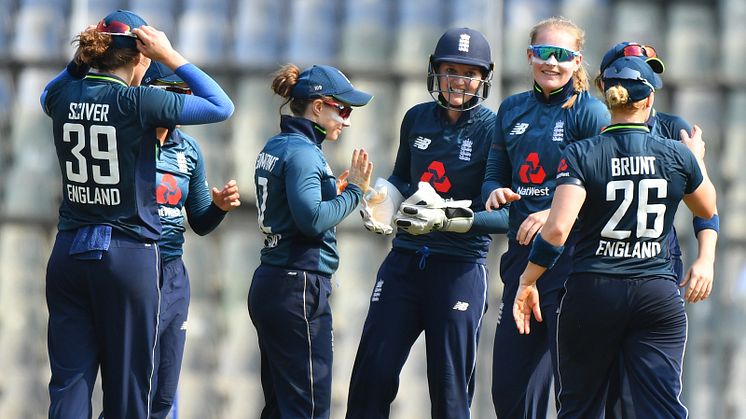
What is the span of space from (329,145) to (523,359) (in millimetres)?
3382

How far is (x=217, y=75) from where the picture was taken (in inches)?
348

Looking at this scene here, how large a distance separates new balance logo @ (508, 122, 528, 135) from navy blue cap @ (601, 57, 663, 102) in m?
0.73

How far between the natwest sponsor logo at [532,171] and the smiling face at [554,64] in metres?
0.31

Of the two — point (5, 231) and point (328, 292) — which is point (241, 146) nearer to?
point (5, 231)

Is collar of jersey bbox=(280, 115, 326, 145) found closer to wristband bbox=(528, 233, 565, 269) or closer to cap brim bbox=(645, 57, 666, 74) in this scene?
wristband bbox=(528, 233, 565, 269)

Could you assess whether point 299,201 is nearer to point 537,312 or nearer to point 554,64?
point 537,312

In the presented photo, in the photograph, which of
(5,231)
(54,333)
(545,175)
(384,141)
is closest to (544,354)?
(545,175)

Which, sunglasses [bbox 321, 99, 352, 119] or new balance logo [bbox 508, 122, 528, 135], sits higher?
sunglasses [bbox 321, 99, 352, 119]

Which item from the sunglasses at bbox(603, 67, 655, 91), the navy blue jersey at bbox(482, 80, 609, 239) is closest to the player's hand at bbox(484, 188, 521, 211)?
the navy blue jersey at bbox(482, 80, 609, 239)

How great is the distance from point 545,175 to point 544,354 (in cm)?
79

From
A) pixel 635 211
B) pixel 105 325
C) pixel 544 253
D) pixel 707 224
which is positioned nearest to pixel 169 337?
pixel 105 325

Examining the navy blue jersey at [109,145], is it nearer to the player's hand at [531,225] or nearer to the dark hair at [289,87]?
the dark hair at [289,87]

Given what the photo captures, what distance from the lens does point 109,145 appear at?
16.8 feet

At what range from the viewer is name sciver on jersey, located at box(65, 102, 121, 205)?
16.7 feet
